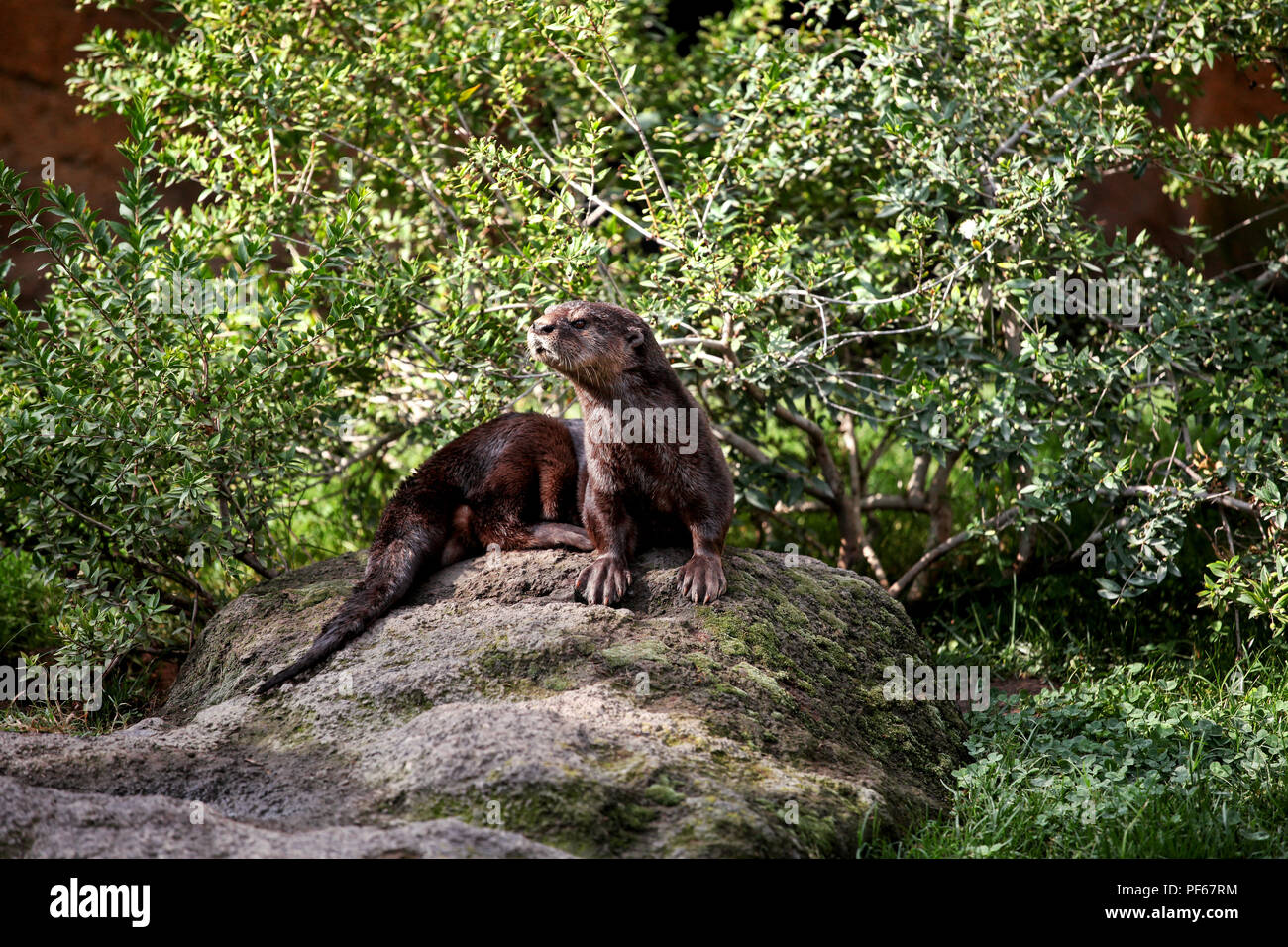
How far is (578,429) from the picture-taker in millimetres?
3988

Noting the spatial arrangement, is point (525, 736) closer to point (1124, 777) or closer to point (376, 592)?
point (376, 592)

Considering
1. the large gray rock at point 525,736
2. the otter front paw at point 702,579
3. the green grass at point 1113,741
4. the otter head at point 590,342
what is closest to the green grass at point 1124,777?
the green grass at point 1113,741

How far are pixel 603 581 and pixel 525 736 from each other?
769mm

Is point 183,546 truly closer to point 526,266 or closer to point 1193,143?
point 526,266

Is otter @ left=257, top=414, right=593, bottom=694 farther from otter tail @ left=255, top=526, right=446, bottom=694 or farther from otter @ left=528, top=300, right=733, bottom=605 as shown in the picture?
otter @ left=528, top=300, right=733, bottom=605

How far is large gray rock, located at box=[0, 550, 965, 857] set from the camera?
8.04ft

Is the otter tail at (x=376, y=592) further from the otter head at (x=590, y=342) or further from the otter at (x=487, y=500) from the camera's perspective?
the otter head at (x=590, y=342)

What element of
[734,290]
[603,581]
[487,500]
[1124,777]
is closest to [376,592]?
[487,500]

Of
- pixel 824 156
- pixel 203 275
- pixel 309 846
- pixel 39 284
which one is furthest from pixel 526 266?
pixel 39 284

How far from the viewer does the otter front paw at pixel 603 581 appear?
3363mm

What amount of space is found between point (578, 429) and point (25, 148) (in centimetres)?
472

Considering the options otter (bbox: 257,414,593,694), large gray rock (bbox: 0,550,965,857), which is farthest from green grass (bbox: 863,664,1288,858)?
otter (bbox: 257,414,593,694)

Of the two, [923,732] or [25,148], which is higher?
[25,148]

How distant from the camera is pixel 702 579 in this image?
342 centimetres
